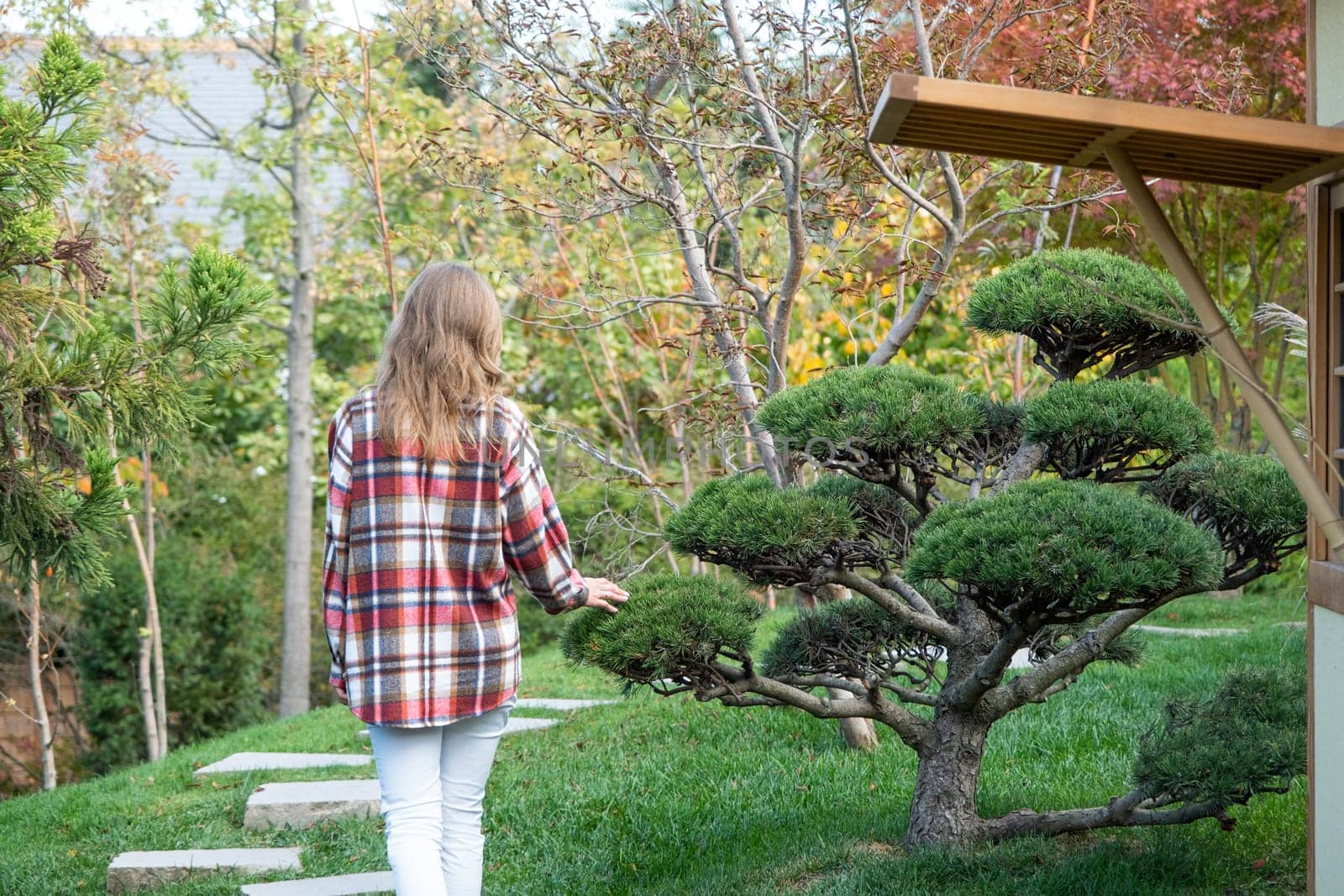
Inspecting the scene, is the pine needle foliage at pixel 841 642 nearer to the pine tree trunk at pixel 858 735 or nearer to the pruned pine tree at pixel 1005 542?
the pruned pine tree at pixel 1005 542

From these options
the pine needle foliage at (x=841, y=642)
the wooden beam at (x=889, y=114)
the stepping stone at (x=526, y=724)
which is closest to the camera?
the wooden beam at (x=889, y=114)

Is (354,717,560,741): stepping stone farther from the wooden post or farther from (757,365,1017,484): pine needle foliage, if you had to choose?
the wooden post

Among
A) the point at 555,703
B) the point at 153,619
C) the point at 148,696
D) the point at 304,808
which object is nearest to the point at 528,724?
the point at 555,703

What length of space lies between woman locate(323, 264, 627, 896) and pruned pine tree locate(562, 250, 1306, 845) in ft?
1.53

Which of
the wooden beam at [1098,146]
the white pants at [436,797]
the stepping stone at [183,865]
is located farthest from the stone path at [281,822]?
the wooden beam at [1098,146]

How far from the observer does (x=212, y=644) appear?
8570 millimetres

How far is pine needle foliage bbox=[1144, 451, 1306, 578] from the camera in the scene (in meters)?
2.85

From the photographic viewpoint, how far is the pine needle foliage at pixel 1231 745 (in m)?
2.86

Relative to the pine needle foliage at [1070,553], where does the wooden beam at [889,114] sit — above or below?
above

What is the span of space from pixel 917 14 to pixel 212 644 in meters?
6.97

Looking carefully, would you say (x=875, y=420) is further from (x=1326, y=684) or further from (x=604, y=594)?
(x=1326, y=684)

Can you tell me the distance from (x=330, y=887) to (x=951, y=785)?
6.26 feet

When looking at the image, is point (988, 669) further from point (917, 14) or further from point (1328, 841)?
point (917, 14)

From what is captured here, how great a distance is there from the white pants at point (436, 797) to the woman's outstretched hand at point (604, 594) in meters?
0.38
